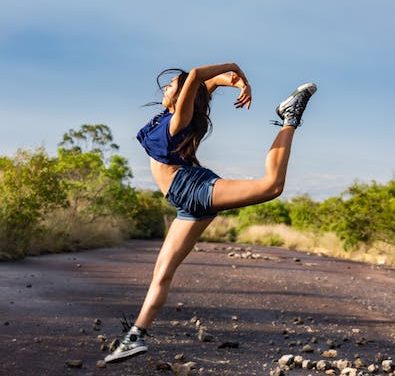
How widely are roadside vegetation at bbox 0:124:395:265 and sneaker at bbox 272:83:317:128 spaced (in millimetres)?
9698

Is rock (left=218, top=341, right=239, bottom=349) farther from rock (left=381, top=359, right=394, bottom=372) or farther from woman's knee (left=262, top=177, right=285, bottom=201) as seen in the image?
woman's knee (left=262, top=177, right=285, bottom=201)

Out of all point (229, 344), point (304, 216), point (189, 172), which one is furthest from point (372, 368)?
point (304, 216)

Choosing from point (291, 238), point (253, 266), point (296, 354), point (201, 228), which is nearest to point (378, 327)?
point (296, 354)

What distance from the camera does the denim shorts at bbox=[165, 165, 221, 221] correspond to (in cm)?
441

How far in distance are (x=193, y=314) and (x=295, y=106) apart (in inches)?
154

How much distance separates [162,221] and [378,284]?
47.4 feet

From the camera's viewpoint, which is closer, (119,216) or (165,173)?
(165,173)

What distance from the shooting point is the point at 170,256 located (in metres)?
4.62

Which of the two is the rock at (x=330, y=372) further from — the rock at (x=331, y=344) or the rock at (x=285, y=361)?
the rock at (x=331, y=344)

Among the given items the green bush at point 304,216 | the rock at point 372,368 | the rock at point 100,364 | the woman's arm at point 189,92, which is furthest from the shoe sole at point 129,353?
the green bush at point 304,216

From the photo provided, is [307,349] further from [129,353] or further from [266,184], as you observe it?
[266,184]

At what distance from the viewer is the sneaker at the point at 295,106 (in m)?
4.54

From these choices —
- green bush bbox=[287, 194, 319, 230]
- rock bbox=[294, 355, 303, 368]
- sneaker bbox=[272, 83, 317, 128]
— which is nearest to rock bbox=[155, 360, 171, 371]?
rock bbox=[294, 355, 303, 368]

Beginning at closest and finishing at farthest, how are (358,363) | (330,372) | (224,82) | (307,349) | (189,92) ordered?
1. (189,92)
2. (224,82)
3. (330,372)
4. (358,363)
5. (307,349)
